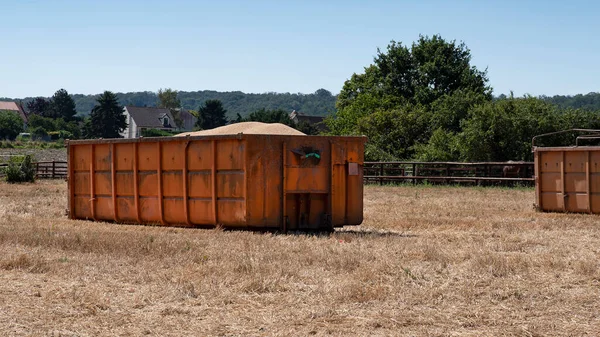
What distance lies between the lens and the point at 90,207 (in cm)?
1736

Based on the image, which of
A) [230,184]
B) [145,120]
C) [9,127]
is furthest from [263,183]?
[145,120]

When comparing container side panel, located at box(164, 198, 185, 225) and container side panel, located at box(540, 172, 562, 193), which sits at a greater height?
container side panel, located at box(540, 172, 562, 193)

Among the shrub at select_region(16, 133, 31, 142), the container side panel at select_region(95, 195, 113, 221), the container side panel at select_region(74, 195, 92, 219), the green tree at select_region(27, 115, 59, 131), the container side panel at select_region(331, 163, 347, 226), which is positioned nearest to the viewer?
the container side panel at select_region(331, 163, 347, 226)

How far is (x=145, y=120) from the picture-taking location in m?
→ 117

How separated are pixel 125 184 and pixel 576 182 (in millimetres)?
10894

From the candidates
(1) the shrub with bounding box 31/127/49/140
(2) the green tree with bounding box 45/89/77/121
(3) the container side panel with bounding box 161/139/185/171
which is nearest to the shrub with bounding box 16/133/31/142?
(1) the shrub with bounding box 31/127/49/140

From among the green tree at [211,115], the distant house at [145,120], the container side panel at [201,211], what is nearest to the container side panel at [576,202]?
the container side panel at [201,211]

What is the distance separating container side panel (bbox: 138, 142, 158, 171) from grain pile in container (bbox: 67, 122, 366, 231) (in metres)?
0.02

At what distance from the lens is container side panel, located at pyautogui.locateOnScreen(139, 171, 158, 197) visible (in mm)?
15898

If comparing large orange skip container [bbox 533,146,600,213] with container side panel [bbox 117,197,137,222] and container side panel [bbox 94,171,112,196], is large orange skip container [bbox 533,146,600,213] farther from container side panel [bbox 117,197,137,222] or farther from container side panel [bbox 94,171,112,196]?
container side panel [bbox 94,171,112,196]

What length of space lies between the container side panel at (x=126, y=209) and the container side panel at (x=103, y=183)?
44 centimetres

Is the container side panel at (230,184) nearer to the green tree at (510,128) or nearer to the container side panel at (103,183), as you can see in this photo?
the container side panel at (103,183)

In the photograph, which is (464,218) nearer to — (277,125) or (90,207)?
(277,125)

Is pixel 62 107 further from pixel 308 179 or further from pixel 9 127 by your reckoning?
pixel 308 179
